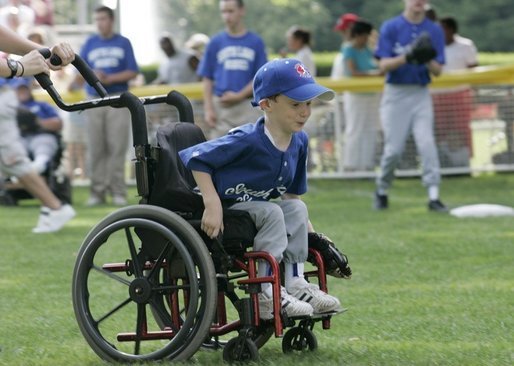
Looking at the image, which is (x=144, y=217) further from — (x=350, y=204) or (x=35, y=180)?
(x=350, y=204)

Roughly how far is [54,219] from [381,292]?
4.34 meters

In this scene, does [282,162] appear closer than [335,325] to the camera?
Yes

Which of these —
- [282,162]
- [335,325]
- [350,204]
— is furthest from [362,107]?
[282,162]

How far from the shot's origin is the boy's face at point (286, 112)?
5551 mm

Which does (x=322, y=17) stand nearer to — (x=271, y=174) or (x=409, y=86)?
(x=409, y=86)

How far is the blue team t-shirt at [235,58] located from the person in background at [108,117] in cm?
141

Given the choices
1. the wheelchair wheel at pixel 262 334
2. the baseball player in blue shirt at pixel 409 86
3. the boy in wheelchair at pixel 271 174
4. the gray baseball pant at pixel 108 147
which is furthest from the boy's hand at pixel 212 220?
the gray baseball pant at pixel 108 147

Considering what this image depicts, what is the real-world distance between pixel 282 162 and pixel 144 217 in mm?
597

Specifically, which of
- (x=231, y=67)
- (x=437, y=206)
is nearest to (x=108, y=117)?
(x=231, y=67)

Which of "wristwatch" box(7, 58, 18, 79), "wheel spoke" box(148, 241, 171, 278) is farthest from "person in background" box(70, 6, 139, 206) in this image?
"wheel spoke" box(148, 241, 171, 278)

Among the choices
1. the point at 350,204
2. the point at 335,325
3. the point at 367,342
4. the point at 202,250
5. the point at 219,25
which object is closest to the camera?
the point at 202,250

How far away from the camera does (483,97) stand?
51.1 feet

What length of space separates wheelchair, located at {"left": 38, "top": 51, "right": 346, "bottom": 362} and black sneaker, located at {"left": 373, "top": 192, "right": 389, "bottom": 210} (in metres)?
7.11

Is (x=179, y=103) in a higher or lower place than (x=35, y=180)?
higher
